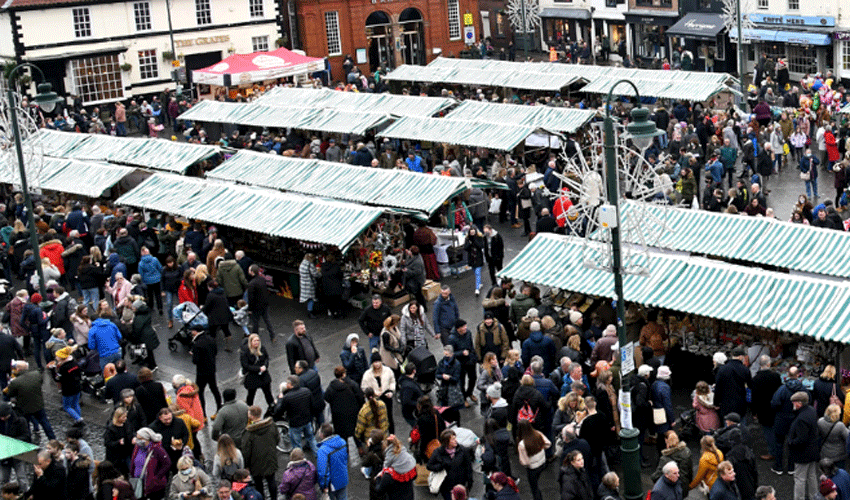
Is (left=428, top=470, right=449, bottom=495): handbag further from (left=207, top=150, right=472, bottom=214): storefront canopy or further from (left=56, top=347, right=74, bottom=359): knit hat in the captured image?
(left=207, top=150, right=472, bottom=214): storefront canopy

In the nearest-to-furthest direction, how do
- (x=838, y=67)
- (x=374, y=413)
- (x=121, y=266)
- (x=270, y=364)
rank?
(x=374, y=413)
(x=270, y=364)
(x=121, y=266)
(x=838, y=67)

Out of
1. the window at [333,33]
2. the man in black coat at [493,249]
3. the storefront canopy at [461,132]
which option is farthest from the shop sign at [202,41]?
the man in black coat at [493,249]

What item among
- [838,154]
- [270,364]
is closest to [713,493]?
[270,364]

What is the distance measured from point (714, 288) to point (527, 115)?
1530cm

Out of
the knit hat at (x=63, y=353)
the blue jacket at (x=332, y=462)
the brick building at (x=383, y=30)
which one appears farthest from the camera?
the brick building at (x=383, y=30)

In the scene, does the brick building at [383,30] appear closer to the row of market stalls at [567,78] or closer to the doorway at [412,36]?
the doorway at [412,36]

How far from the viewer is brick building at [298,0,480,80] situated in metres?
57.0

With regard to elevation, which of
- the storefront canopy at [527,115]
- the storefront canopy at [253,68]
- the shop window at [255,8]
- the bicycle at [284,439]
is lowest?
the bicycle at [284,439]

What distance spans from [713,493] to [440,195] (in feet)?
38.9

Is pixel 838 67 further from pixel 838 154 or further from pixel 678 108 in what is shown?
pixel 838 154

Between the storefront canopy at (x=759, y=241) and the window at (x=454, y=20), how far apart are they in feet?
136

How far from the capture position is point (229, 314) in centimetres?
2011

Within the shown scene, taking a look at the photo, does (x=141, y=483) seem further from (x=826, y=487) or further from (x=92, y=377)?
(x=826, y=487)

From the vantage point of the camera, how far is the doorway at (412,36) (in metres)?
59.8
